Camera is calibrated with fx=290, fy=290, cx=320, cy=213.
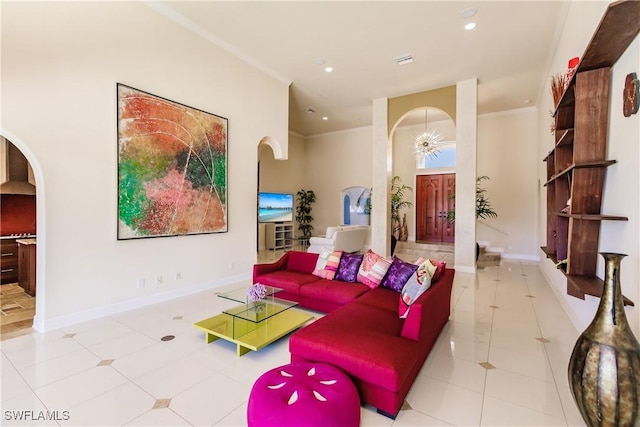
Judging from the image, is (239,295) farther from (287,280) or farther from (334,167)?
(334,167)

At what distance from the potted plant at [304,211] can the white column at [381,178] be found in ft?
13.0

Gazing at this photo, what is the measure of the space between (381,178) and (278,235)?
4.27 meters

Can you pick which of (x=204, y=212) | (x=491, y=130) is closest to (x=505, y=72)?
(x=491, y=130)

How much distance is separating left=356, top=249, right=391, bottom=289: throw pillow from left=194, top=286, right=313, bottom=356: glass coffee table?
861 mm

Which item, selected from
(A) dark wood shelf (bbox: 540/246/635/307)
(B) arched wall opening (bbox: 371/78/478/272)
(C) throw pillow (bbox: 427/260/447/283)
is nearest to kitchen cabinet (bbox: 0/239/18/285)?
(C) throw pillow (bbox: 427/260/447/283)

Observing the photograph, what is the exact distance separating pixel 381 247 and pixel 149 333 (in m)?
5.25

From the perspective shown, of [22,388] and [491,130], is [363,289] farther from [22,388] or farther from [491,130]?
[491,130]

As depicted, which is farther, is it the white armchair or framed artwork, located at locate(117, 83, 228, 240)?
the white armchair

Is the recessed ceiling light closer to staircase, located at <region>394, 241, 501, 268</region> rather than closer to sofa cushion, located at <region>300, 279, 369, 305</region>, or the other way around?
sofa cushion, located at <region>300, 279, 369, 305</region>

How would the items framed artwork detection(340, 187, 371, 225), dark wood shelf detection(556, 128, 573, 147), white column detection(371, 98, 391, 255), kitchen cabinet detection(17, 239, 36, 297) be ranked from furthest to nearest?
1. framed artwork detection(340, 187, 371, 225)
2. white column detection(371, 98, 391, 255)
3. kitchen cabinet detection(17, 239, 36, 297)
4. dark wood shelf detection(556, 128, 573, 147)

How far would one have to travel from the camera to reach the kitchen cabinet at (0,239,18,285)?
4.78 meters

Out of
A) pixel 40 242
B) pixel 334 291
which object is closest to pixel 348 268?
pixel 334 291

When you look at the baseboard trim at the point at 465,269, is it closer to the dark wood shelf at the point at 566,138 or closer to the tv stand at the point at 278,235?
the dark wood shelf at the point at 566,138

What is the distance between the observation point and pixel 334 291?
347 cm
